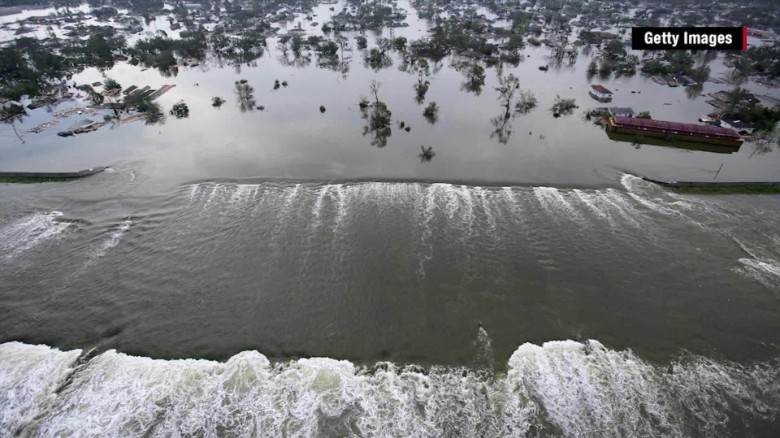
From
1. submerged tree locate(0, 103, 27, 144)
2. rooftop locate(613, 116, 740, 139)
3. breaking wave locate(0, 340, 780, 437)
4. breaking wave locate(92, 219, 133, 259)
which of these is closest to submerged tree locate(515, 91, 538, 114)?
rooftop locate(613, 116, 740, 139)

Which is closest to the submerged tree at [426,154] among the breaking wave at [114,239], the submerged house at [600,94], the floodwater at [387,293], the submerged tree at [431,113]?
the floodwater at [387,293]

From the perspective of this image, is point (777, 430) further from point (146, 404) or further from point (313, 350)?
point (146, 404)

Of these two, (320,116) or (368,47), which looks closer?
(320,116)

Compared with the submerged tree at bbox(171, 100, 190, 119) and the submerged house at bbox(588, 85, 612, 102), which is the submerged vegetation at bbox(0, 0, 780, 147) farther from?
the submerged house at bbox(588, 85, 612, 102)

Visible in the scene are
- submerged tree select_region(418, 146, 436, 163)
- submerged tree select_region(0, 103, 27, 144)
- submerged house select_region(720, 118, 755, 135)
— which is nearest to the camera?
submerged tree select_region(418, 146, 436, 163)

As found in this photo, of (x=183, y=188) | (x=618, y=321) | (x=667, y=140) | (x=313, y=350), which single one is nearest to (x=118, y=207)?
(x=183, y=188)

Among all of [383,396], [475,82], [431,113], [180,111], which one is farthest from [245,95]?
[383,396]

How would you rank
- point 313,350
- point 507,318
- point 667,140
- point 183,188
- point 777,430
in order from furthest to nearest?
point 667,140 → point 183,188 → point 507,318 → point 313,350 → point 777,430

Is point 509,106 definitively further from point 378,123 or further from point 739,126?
point 739,126
